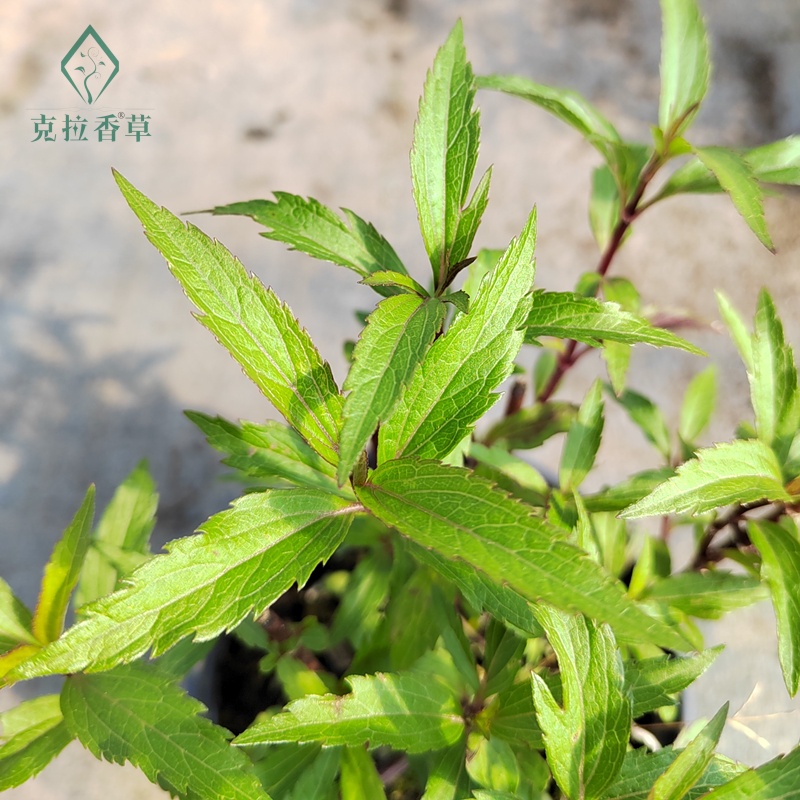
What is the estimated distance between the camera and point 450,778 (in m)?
0.52

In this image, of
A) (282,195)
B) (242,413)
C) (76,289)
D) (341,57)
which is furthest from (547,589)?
(341,57)

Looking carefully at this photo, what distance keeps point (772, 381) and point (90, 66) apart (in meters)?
1.50

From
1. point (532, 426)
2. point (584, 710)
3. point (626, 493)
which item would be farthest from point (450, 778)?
point (532, 426)

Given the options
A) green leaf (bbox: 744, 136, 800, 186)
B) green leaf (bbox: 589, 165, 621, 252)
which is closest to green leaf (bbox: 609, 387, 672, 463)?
green leaf (bbox: 589, 165, 621, 252)

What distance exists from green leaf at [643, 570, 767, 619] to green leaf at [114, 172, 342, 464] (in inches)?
13.7

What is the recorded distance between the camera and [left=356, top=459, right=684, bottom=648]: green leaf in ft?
1.05

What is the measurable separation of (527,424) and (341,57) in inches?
45.4

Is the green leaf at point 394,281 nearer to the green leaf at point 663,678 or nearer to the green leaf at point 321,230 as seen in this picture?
the green leaf at point 321,230

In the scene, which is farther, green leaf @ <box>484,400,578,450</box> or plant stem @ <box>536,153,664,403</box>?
green leaf @ <box>484,400,578,450</box>

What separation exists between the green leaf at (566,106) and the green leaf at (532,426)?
0.84 ft

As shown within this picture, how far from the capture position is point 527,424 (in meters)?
0.76

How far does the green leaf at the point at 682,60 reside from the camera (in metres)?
0.58

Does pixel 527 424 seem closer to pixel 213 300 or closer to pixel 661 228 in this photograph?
pixel 213 300

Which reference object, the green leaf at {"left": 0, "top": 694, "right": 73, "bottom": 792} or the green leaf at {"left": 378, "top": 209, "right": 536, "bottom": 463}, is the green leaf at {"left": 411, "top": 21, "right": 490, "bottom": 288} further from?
the green leaf at {"left": 0, "top": 694, "right": 73, "bottom": 792}
